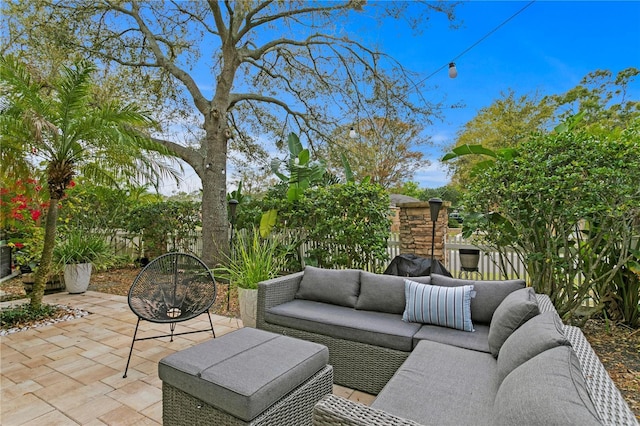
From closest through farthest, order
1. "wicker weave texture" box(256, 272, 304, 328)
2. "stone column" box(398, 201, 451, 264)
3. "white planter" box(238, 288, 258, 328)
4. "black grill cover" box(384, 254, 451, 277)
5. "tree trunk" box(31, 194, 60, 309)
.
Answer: "wicker weave texture" box(256, 272, 304, 328), "white planter" box(238, 288, 258, 328), "black grill cover" box(384, 254, 451, 277), "tree trunk" box(31, 194, 60, 309), "stone column" box(398, 201, 451, 264)

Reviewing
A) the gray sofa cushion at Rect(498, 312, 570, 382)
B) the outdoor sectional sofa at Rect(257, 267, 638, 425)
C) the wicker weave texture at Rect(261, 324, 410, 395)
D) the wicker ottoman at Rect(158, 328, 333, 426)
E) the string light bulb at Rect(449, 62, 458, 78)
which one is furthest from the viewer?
the string light bulb at Rect(449, 62, 458, 78)

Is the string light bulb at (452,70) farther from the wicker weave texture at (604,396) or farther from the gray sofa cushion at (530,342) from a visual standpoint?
the wicker weave texture at (604,396)

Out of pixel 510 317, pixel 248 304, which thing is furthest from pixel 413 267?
pixel 510 317

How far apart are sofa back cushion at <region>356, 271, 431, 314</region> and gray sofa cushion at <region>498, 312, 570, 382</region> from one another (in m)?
1.24

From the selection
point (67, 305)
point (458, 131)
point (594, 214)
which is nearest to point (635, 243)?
point (594, 214)

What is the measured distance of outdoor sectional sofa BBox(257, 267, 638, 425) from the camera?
1.17 metres

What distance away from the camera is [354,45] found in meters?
7.27

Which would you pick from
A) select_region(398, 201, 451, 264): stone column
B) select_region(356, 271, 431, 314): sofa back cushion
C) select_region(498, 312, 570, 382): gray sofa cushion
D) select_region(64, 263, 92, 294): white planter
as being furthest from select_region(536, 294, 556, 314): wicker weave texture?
select_region(64, 263, 92, 294): white planter

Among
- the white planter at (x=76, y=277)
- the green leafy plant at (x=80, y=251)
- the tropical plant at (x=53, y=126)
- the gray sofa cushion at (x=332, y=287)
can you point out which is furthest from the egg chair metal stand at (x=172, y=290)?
the green leafy plant at (x=80, y=251)

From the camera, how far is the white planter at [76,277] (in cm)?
588

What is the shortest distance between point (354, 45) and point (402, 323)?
251 inches

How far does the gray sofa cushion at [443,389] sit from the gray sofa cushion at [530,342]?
0.55 feet

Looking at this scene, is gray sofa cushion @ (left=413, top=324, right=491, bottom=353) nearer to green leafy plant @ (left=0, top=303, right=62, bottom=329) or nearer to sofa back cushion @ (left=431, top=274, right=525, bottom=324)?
sofa back cushion @ (left=431, top=274, right=525, bottom=324)

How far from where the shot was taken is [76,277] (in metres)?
5.90
